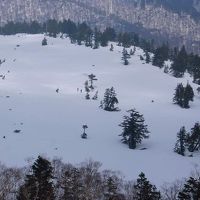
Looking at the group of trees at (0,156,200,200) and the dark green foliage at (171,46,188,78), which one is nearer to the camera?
the group of trees at (0,156,200,200)

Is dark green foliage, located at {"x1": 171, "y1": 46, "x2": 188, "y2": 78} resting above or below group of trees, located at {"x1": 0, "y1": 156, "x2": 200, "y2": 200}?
below

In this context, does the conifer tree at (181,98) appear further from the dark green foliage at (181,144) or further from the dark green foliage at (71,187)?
the dark green foliage at (71,187)

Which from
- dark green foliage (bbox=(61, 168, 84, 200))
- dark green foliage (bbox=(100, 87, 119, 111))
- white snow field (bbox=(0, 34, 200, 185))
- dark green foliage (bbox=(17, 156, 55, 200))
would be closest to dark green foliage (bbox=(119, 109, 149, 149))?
white snow field (bbox=(0, 34, 200, 185))

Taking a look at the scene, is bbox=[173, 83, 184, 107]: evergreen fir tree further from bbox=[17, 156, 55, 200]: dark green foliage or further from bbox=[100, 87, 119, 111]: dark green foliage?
bbox=[17, 156, 55, 200]: dark green foliage

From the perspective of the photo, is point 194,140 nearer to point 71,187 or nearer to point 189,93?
point 189,93

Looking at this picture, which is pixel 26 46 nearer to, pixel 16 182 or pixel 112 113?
pixel 112 113

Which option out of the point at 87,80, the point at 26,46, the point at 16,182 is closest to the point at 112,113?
the point at 87,80
